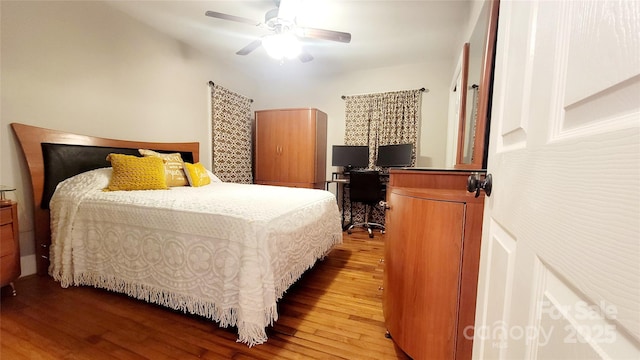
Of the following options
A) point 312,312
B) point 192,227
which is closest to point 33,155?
point 192,227

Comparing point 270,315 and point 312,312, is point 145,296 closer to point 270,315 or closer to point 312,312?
point 270,315

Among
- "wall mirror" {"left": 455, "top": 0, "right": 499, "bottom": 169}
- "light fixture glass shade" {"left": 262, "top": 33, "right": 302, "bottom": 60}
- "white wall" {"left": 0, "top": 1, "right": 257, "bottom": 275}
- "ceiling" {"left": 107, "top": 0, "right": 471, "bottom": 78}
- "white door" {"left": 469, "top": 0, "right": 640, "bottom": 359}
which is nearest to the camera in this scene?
"white door" {"left": 469, "top": 0, "right": 640, "bottom": 359}

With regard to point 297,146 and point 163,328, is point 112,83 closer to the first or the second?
point 297,146

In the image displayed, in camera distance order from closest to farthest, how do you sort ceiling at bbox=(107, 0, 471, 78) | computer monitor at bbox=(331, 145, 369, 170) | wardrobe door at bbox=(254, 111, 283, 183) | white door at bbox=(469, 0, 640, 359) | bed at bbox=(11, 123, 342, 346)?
white door at bbox=(469, 0, 640, 359)
bed at bbox=(11, 123, 342, 346)
ceiling at bbox=(107, 0, 471, 78)
computer monitor at bbox=(331, 145, 369, 170)
wardrobe door at bbox=(254, 111, 283, 183)

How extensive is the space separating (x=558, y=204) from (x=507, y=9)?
0.64 metres

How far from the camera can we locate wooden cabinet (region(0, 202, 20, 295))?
165cm

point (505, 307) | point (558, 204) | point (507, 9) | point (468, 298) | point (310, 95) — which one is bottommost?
point (468, 298)

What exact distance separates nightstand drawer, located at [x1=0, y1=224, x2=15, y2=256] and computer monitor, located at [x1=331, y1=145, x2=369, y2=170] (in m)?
3.54

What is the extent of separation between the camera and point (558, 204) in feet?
1.20

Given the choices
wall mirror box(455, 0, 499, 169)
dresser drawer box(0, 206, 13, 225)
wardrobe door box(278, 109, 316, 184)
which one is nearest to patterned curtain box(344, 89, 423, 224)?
wardrobe door box(278, 109, 316, 184)

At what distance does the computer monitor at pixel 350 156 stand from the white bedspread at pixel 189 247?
2116mm

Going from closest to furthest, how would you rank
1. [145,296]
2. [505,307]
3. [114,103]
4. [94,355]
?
[505,307] → [94,355] → [145,296] → [114,103]

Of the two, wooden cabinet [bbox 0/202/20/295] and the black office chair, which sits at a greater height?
the black office chair

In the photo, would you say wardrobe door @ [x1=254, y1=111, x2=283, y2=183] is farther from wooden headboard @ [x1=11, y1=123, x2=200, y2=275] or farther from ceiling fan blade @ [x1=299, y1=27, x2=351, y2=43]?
wooden headboard @ [x1=11, y1=123, x2=200, y2=275]
